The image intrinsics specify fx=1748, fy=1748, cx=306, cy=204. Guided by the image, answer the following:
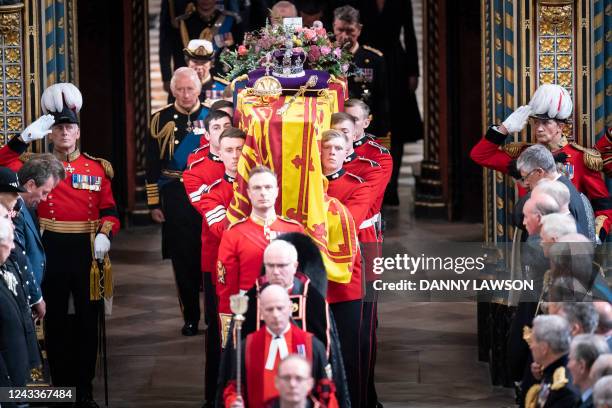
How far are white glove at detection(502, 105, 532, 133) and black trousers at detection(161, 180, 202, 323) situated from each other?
2620 millimetres

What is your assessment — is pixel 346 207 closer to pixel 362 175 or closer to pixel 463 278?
pixel 362 175

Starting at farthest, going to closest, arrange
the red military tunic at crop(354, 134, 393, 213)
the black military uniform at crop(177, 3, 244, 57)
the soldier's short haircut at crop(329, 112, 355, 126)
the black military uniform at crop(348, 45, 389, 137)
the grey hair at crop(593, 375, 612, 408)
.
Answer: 1. the black military uniform at crop(177, 3, 244, 57)
2. the black military uniform at crop(348, 45, 389, 137)
3. the red military tunic at crop(354, 134, 393, 213)
4. the soldier's short haircut at crop(329, 112, 355, 126)
5. the grey hair at crop(593, 375, 612, 408)

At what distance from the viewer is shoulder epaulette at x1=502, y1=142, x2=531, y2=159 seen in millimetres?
11039

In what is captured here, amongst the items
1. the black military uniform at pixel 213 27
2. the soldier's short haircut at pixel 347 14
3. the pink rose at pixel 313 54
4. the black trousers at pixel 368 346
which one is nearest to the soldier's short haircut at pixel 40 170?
the pink rose at pixel 313 54

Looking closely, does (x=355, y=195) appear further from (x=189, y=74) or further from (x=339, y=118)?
(x=189, y=74)

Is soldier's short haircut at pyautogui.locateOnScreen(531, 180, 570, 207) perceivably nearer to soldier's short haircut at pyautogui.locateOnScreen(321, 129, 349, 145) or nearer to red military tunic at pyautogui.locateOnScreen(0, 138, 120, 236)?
soldier's short haircut at pyautogui.locateOnScreen(321, 129, 349, 145)

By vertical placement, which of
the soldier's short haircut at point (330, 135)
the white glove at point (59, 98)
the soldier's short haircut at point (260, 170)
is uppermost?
the white glove at point (59, 98)

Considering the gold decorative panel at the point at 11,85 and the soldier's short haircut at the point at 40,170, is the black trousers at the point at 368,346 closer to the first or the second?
the soldier's short haircut at the point at 40,170

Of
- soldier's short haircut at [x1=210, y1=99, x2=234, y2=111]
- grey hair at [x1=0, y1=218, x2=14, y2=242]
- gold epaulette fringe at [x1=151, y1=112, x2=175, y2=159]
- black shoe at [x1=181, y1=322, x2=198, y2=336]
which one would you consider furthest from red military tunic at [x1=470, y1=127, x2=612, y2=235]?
grey hair at [x1=0, y1=218, x2=14, y2=242]

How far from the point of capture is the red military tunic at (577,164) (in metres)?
10.9

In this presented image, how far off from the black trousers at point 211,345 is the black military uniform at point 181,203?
2.03m

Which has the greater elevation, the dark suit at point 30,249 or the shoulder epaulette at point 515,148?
the shoulder epaulette at point 515,148

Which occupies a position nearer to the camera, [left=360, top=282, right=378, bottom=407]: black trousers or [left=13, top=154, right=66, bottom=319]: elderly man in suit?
[left=13, top=154, right=66, bottom=319]: elderly man in suit

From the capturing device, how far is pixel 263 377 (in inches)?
328
